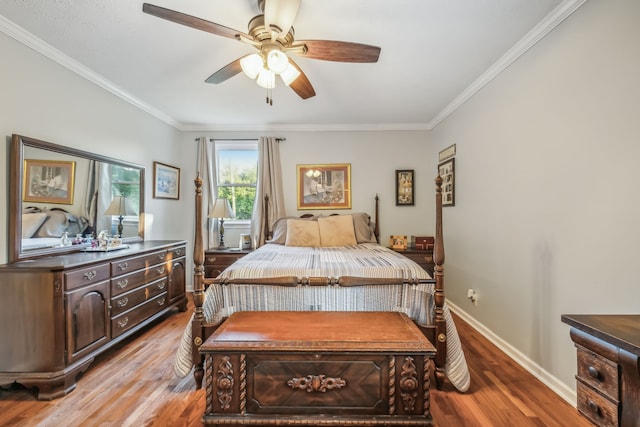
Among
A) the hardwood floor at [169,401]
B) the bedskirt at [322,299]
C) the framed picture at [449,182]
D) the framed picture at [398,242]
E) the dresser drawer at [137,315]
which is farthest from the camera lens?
the framed picture at [398,242]

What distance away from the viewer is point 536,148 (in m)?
1.99

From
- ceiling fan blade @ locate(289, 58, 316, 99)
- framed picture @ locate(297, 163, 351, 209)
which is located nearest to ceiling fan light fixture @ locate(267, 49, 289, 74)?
ceiling fan blade @ locate(289, 58, 316, 99)

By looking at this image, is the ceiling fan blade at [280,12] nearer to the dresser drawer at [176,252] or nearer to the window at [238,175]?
the dresser drawer at [176,252]

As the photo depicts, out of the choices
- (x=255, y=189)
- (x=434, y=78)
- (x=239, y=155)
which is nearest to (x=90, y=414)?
(x=255, y=189)

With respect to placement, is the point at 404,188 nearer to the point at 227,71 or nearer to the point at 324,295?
the point at 324,295

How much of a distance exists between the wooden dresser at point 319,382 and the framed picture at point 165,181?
9.20 ft

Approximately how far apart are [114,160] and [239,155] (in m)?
1.68

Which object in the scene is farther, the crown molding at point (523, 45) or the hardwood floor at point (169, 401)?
the crown molding at point (523, 45)

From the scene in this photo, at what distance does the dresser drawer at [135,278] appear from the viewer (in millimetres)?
2307

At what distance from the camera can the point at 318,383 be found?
1.48 meters

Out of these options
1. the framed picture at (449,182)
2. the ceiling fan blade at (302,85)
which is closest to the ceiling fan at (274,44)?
the ceiling fan blade at (302,85)

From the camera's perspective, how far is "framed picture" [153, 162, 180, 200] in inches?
140

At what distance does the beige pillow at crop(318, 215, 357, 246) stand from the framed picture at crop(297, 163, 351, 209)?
1.62 ft

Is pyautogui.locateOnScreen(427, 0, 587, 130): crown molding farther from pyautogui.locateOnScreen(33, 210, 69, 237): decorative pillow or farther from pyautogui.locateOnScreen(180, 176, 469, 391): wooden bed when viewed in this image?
pyautogui.locateOnScreen(33, 210, 69, 237): decorative pillow
